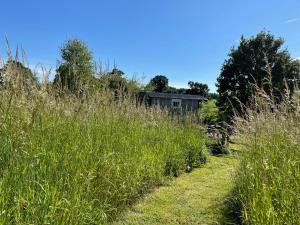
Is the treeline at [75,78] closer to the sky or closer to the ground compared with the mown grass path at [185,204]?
closer to the sky

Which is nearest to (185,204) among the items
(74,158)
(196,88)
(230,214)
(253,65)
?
(230,214)

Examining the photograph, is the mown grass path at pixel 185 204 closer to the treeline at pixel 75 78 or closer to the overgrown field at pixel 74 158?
the overgrown field at pixel 74 158

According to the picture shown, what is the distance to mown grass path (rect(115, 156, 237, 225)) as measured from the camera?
448 centimetres

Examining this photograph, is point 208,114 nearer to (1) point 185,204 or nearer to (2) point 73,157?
(1) point 185,204

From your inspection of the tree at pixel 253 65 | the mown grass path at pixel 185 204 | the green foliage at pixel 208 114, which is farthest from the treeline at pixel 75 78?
the tree at pixel 253 65

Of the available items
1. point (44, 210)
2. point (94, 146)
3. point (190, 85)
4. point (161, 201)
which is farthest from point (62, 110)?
point (190, 85)

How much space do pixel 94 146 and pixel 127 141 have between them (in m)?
1.16

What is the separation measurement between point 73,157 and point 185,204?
2.27 meters

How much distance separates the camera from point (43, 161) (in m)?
3.12

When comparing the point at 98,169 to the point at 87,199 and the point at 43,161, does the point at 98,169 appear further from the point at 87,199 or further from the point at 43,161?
the point at 43,161

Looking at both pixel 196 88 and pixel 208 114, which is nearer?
pixel 208 114

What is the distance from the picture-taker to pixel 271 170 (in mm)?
3791

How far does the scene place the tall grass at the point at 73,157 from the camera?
8.64ft

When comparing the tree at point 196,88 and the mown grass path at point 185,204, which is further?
the tree at point 196,88
